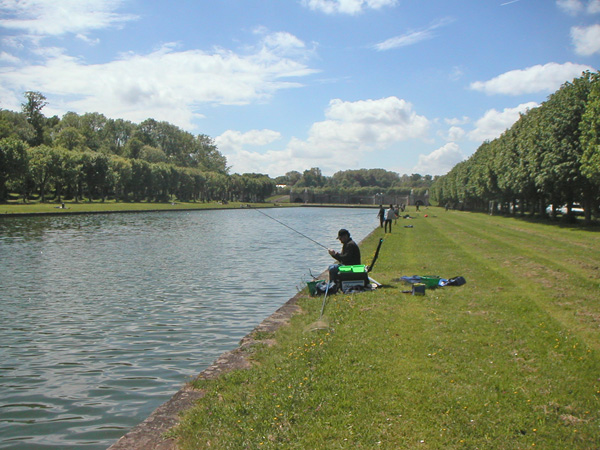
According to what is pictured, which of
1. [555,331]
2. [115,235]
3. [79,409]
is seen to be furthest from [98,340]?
[115,235]

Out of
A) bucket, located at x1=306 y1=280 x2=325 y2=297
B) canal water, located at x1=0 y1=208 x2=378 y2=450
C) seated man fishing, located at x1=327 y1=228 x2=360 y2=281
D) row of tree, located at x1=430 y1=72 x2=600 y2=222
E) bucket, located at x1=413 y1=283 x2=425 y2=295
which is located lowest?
canal water, located at x1=0 y1=208 x2=378 y2=450

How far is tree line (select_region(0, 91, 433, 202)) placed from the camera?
87375 millimetres

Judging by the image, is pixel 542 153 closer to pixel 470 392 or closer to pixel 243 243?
pixel 243 243

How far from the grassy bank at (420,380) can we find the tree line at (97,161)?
251 feet

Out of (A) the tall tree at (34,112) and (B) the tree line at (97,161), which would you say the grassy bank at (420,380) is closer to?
(B) the tree line at (97,161)

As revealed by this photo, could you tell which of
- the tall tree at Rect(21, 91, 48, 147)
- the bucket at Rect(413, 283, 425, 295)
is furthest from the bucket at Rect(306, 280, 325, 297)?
the tall tree at Rect(21, 91, 48, 147)

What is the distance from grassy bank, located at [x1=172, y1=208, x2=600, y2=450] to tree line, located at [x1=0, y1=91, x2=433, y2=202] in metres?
76.5

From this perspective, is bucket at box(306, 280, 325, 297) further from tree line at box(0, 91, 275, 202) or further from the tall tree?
the tall tree

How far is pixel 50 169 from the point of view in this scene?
88.8 m

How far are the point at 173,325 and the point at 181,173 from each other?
13584 centimetres

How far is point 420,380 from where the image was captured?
709 cm

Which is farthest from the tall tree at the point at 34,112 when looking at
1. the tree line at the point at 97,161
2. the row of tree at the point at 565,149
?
the row of tree at the point at 565,149

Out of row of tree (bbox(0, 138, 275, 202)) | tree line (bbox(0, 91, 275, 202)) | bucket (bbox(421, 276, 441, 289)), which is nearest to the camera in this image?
bucket (bbox(421, 276, 441, 289))

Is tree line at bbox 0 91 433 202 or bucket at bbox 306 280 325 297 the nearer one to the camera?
bucket at bbox 306 280 325 297
